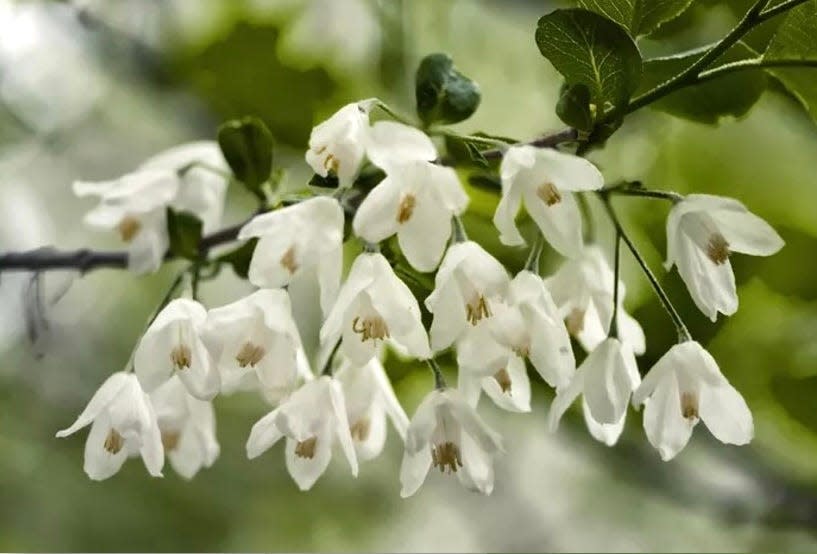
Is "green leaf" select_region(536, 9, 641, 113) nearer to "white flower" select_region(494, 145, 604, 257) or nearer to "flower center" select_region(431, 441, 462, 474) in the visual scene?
"white flower" select_region(494, 145, 604, 257)

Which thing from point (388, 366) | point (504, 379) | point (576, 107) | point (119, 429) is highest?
point (576, 107)

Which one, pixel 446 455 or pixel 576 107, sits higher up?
pixel 576 107

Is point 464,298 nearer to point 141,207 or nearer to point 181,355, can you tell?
point 181,355

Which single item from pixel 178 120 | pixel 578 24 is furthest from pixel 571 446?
pixel 578 24

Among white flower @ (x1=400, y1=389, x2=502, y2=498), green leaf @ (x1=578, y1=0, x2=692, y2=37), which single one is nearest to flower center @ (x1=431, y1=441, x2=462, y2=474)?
white flower @ (x1=400, y1=389, x2=502, y2=498)

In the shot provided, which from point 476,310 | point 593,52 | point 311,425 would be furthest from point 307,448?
point 593,52

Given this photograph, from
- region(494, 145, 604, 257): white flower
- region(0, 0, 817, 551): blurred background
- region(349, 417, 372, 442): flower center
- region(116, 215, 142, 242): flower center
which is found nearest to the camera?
region(494, 145, 604, 257): white flower

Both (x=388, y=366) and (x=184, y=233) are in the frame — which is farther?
(x=388, y=366)
